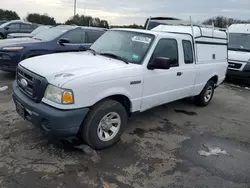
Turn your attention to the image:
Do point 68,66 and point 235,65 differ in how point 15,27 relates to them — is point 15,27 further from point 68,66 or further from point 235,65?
point 68,66

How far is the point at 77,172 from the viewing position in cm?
326

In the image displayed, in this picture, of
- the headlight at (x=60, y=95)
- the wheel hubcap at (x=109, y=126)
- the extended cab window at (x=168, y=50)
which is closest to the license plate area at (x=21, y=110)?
the headlight at (x=60, y=95)

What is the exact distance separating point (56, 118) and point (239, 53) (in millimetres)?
8703

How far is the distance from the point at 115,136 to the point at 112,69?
1.04 meters

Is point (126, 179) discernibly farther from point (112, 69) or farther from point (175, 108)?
point (175, 108)

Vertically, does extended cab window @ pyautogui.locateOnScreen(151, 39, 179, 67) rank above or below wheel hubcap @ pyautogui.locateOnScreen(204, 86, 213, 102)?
above

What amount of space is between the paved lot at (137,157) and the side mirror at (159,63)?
1.23 m

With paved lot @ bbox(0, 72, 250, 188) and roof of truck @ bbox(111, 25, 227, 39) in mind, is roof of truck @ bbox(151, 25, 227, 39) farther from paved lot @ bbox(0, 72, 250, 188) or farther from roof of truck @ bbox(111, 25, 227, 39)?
paved lot @ bbox(0, 72, 250, 188)

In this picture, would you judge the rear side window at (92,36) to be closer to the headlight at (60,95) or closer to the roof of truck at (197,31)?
the roof of truck at (197,31)

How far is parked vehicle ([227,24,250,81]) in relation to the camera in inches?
376

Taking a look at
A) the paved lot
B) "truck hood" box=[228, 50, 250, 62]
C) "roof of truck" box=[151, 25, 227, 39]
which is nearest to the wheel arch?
the paved lot

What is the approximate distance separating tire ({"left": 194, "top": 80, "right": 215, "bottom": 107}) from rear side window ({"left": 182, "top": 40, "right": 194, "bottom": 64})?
3.96 ft

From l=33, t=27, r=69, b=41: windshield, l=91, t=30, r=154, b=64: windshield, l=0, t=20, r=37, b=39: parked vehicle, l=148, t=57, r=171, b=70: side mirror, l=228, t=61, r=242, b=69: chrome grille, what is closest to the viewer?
l=148, t=57, r=171, b=70: side mirror

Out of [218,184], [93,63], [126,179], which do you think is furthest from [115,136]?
[218,184]
